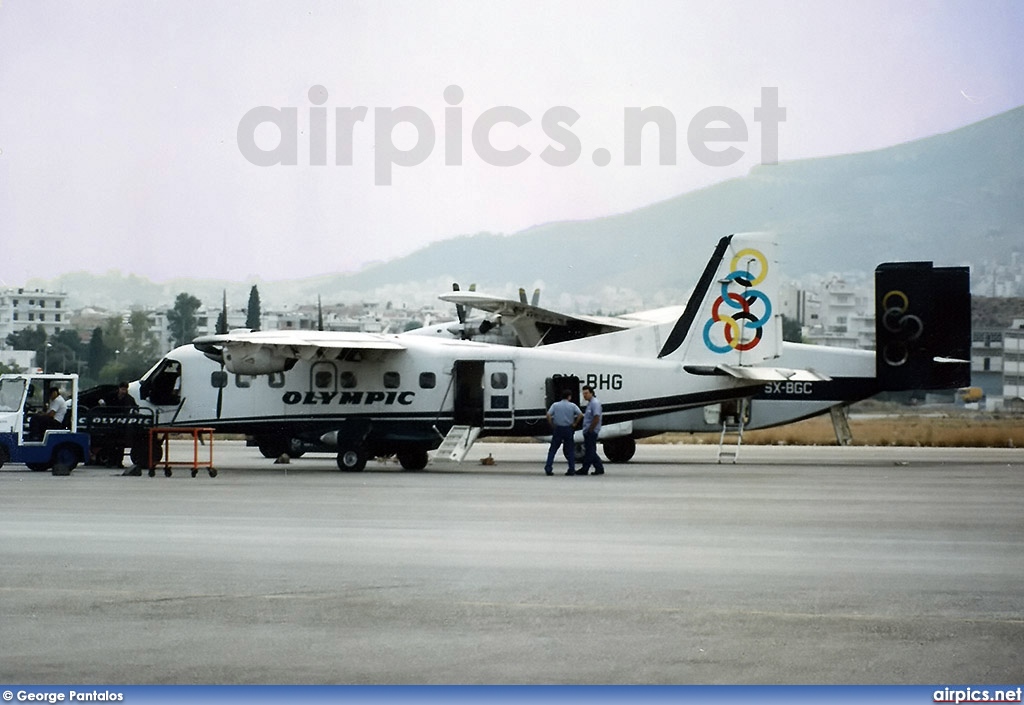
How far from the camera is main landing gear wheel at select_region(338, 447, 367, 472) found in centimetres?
2662

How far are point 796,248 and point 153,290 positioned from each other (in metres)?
12.1

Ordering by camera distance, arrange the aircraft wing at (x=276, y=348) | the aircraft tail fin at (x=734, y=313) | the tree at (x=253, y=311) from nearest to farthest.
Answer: the aircraft wing at (x=276, y=348) < the aircraft tail fin at (x=734, y=313) < the tree at (x=253, y=311)

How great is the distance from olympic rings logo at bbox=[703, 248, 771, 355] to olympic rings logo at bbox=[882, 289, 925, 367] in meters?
2.67

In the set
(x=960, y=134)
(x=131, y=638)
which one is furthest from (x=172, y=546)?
(x=960, y=134)

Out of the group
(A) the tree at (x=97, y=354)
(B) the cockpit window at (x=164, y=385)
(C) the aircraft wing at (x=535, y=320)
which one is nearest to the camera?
(B) the cockpit window at (x=164, y=385)

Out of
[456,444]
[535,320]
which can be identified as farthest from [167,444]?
[535,320]

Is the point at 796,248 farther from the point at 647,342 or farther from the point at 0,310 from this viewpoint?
the point at 0,310

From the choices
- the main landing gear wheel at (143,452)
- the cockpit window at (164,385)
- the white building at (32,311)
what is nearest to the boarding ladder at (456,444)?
the main landing gear wheel at (143,452)

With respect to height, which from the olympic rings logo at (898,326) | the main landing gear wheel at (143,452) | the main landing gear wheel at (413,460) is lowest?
the main landing gear wheel at (413,460)

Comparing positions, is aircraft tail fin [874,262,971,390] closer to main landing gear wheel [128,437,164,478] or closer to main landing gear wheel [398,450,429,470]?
main landing gear wheel [398,450,429,470]

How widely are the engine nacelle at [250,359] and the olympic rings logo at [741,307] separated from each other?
868 cm

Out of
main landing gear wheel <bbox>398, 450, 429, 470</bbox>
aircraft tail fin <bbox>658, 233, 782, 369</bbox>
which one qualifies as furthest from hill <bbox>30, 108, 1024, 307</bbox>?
main landing gear wheel <bbox>398, 450, 429, 470</bbox>

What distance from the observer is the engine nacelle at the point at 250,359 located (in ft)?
85.0

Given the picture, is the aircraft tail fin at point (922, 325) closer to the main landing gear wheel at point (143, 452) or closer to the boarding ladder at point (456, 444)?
the boarding ladder at point (456, 444)
